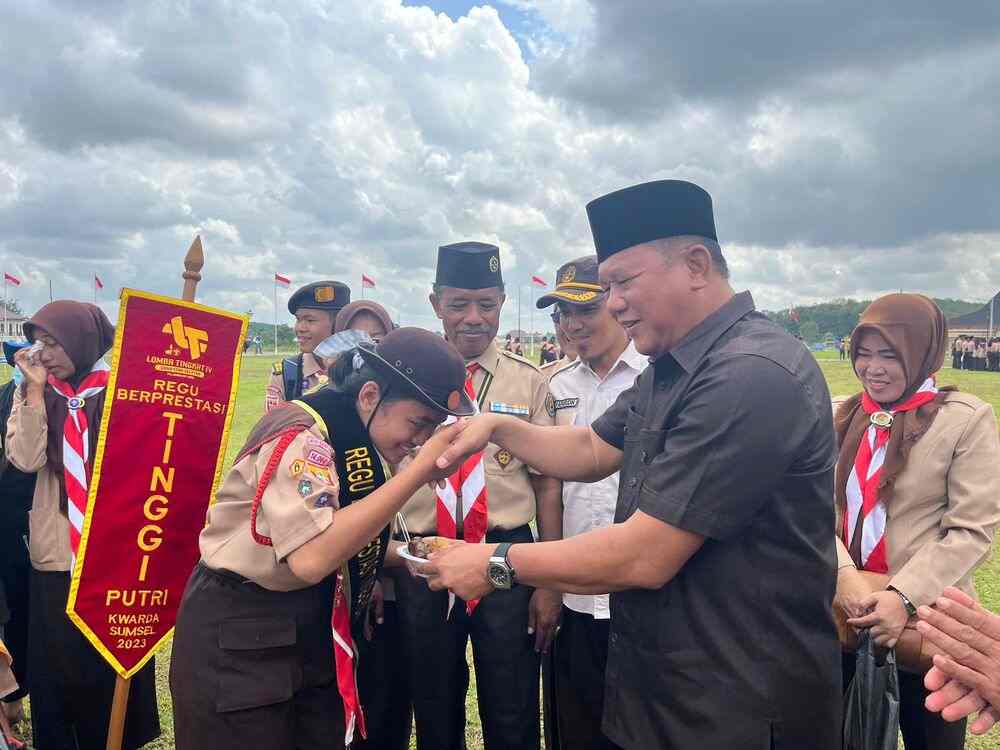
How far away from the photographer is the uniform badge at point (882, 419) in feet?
10.2

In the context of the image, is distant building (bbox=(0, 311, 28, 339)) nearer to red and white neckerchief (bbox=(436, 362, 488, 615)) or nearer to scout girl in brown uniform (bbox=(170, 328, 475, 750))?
red and white neckerchief (bbox=(436, 362, 488, 615))

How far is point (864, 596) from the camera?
9.26ft

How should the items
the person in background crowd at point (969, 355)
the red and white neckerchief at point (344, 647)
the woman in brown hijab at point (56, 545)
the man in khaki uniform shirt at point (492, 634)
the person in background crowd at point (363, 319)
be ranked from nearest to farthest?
the red and white neckerchief at point (344, 647), the man in khaki uniform shirt at point (492, 634), the woman in brown hijab at point (56, 545), the person in background crowd at point (363, 319), the person in background crowd at point (969, 355)

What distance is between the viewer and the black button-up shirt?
6.19 ft

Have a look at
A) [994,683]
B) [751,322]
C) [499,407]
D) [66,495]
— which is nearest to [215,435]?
[66,495]

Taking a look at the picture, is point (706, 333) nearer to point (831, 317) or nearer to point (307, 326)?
point (307, 326)

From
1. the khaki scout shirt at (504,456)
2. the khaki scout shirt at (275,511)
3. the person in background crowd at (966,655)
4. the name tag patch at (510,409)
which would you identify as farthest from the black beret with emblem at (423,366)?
the person in background crowd at (966,655)

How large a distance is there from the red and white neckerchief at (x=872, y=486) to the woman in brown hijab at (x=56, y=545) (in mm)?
3932

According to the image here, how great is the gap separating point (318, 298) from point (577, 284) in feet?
9.84

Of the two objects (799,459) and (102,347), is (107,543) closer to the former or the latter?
(102,347)

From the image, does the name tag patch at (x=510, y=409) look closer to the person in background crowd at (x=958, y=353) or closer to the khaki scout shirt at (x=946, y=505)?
the khaki scout shirt at (x=946, y=505)

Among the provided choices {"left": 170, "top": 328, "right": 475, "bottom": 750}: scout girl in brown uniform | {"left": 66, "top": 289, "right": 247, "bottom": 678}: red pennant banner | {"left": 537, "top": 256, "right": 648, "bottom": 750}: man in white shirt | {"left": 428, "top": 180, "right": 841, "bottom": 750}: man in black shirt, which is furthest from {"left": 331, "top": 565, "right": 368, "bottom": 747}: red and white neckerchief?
{"left": 66, "top": 289, "right": 247, "bottom": 678}: red pennant banner

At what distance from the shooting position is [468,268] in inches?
151

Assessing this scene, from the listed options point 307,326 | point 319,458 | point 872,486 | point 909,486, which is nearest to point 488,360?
point 319,458
